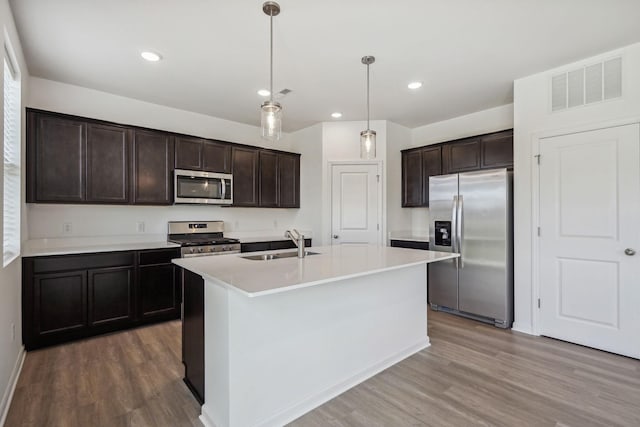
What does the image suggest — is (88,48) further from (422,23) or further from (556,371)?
(556,371)

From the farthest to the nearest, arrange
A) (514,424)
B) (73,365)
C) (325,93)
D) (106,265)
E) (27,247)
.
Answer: (325,93) → (106,265) → (27,247) → (73,365) → (514,424)

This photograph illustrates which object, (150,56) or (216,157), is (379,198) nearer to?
(216,157)

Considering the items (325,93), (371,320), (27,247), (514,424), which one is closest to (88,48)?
(27,247)

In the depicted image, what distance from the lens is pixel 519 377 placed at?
96.1 inches

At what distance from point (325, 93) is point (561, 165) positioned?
8.45 feet

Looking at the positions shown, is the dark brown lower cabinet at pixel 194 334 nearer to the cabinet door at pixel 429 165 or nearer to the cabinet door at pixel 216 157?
the cabinet door at pixel 216 157

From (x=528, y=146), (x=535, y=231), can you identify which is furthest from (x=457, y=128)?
(x=535, y=231)

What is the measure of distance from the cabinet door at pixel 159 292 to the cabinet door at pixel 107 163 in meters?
0.88

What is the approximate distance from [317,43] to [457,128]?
2.93 m

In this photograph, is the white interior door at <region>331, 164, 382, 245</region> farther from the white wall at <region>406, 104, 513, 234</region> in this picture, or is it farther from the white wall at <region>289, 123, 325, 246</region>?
the white wall at <region>406, 104, 513, 234</region>

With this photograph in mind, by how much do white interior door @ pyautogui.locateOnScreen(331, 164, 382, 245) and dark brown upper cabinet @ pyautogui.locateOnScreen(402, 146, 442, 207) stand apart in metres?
0.52

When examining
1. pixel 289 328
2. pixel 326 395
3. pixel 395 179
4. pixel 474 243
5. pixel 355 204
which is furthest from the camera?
pixel 395 179

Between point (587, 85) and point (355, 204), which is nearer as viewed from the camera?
point (587, 85)

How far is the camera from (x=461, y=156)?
438cm
